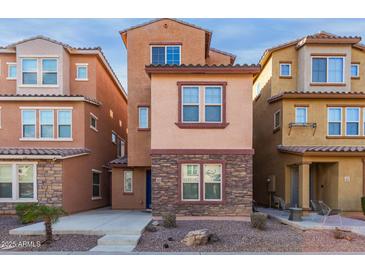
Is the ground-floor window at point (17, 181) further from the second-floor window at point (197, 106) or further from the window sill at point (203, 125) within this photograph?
the second-floor window at point (197, 106)

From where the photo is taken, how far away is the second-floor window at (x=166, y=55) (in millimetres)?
13414

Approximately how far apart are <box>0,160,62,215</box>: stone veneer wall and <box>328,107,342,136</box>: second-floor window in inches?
505

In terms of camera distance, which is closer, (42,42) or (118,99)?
(42,42)

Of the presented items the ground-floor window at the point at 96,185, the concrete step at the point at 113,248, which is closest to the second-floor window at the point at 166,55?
the ground-floor window at the point at 96,185

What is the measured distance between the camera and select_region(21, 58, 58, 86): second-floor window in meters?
14.5

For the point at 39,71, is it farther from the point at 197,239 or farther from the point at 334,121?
the point at 334,121

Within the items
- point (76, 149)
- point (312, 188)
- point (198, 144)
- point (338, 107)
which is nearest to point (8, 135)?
point (76, 149)

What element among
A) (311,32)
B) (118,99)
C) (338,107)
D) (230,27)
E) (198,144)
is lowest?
(198,144)

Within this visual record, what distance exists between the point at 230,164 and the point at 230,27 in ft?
18.3

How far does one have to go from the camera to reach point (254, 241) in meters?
8.31

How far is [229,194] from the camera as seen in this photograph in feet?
36.9

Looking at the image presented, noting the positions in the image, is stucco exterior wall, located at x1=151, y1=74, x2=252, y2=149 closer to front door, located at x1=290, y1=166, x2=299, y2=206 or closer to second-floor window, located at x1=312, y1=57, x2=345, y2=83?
front door, located at x1=290, y1=166, x2=299, y2=206

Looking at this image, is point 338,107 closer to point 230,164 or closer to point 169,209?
point 230,164

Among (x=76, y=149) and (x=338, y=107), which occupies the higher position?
(x=338, y=107)
